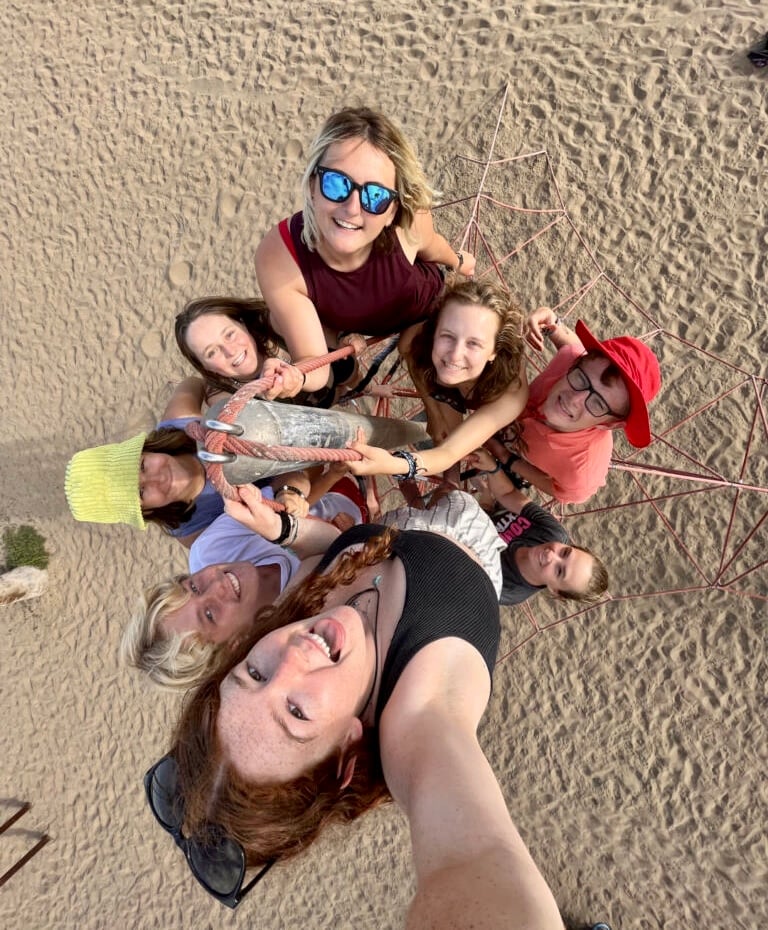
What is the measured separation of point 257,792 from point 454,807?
1.02 feet

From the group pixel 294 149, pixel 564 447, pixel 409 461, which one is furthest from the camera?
pixel 294 149

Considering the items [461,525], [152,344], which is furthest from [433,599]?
[152,344]

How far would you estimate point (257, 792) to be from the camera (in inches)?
35.5

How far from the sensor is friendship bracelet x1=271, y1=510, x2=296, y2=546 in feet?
4.27

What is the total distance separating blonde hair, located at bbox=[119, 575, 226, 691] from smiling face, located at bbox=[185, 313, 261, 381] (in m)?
0.61

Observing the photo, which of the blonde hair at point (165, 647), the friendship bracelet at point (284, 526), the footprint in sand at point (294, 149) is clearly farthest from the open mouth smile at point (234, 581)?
the footprint in sand at point (294, 149)

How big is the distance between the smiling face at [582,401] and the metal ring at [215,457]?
1.08 m

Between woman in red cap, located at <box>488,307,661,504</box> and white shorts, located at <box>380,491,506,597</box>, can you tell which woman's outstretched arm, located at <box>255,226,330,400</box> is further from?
woman in red cap, located at <box>488,307,661,504</box>

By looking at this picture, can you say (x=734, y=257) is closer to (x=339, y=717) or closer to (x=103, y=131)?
(x=339, y=717)

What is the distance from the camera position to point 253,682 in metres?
0.92

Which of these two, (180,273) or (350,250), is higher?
(350,250)

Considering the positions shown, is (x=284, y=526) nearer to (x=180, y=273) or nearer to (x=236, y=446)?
(x=236, y=446)

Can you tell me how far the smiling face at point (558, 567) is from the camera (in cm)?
190

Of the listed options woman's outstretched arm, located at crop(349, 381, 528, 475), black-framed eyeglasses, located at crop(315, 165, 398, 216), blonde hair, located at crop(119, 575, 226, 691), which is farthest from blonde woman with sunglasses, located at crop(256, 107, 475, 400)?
blonde hair, located at crop(119, 575, 226, 691)
